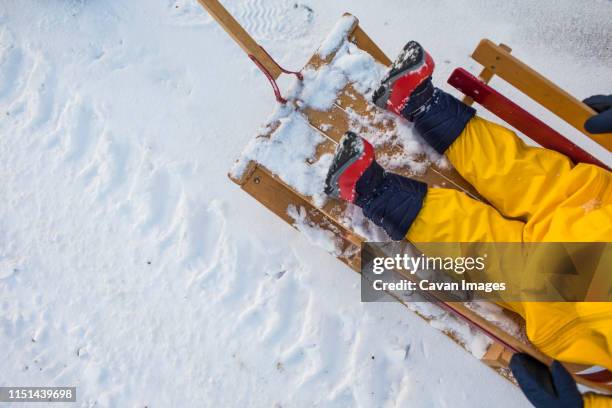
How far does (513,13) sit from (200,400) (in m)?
2.62

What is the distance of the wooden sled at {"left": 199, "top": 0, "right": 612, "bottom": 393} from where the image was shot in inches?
73.6

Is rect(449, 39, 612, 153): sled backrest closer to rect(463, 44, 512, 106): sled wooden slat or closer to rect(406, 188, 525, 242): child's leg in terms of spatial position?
rect(463, 44, 512, 106): sled wooden slat

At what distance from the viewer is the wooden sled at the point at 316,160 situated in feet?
6.13

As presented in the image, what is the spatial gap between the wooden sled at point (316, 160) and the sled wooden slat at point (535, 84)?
437 millimetres

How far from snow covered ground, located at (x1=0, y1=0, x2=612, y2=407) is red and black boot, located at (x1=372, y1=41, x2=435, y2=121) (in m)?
0.74

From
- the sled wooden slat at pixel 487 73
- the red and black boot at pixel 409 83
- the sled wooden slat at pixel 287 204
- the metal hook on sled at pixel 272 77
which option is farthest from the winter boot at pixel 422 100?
the sled wooden slat at pixel 287 204

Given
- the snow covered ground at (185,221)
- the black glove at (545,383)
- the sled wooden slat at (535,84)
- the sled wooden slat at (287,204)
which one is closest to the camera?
the black glove at (545,383)

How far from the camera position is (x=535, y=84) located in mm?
1759

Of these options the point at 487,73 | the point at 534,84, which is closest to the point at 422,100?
the point at 487,73

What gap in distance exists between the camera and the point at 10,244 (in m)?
2.38

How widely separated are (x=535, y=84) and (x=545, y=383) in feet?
3.58

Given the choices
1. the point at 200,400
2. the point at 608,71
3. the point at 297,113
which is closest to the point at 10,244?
the point at 200,400

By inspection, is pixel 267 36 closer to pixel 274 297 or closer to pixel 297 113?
pixel 297 113

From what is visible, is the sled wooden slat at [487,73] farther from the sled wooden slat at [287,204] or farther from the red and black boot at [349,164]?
the sled wooden slat at [287,204]
